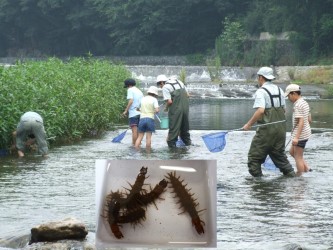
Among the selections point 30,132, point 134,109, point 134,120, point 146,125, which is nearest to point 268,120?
point 30,132

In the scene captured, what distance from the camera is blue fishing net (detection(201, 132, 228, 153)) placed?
15.0m

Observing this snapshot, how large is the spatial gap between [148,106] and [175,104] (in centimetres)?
67

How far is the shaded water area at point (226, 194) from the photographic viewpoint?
9.84 metres

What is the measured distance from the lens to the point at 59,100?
20.8m

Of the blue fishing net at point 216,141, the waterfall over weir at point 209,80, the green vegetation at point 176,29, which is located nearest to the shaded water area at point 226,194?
the blue fishing net at point 216,141

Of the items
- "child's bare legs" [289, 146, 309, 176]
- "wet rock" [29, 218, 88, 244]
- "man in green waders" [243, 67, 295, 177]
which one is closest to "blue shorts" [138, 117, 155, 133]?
"child's bare legs" [289, 146, 309, 176]

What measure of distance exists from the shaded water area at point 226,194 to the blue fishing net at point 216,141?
39 centimetres

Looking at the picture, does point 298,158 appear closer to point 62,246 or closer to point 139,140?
point 139,140

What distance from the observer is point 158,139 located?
70.6ft

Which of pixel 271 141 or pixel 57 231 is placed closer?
pixel 57 231

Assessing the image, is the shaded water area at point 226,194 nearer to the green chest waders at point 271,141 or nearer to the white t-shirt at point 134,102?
the green chest waders at point 271,141

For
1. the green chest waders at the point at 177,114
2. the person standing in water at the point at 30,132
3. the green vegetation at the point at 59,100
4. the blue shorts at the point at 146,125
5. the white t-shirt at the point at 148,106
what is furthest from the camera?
the green chest waders at the point at 177,114

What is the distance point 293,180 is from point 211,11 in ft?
236

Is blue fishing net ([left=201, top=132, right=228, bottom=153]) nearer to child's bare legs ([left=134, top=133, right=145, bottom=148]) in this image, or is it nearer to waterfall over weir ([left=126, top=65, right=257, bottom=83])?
child's bare legs ([left=134, top=133, right=145, bottom=148])
